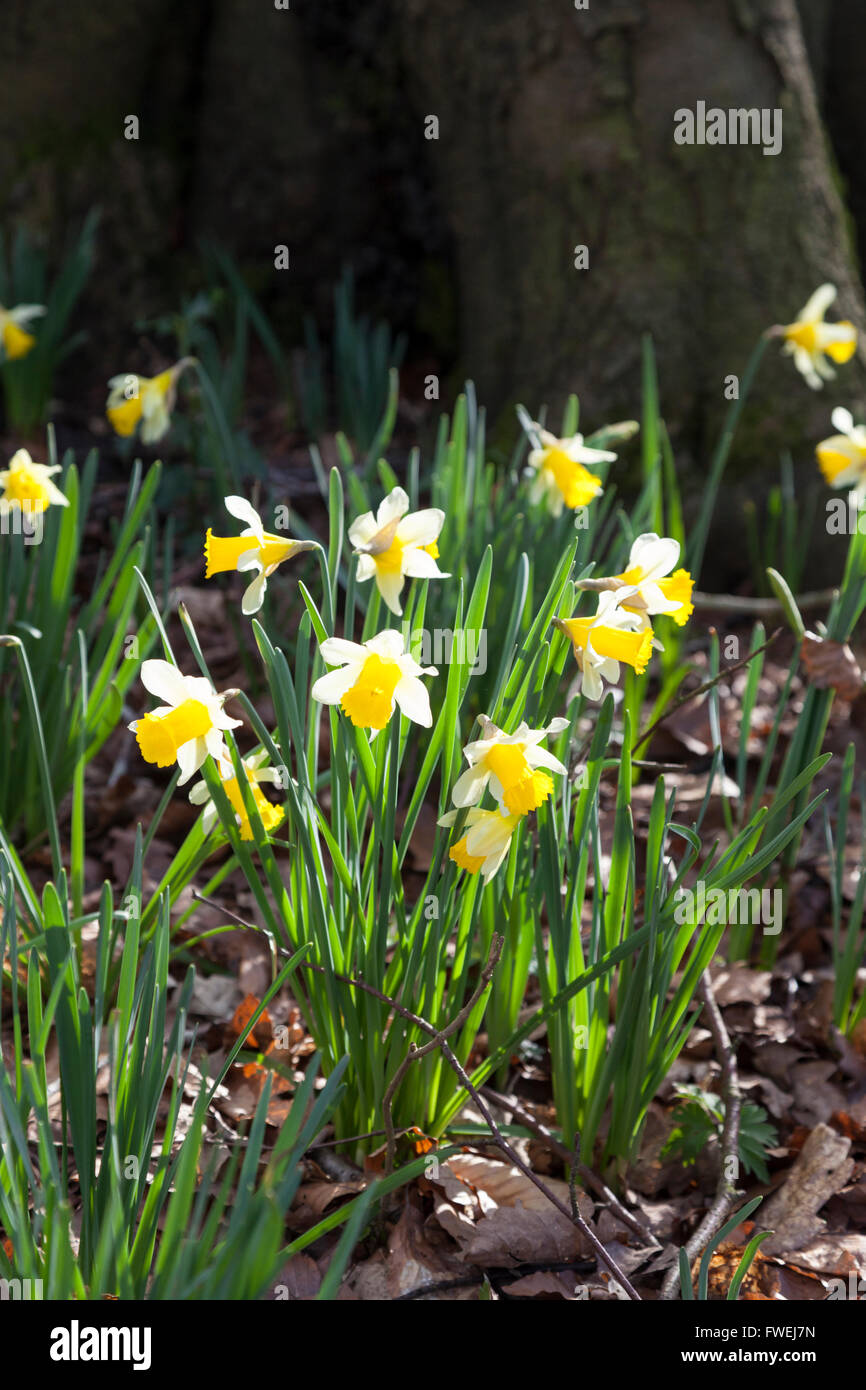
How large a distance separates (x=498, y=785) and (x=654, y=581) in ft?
1.01

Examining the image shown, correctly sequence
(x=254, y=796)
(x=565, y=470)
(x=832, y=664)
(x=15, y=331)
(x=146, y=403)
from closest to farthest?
(x=254, y=796)
(x=832, y=664)
(x=565, y=470)
(x=146, y=403)
(x=15, y=331)

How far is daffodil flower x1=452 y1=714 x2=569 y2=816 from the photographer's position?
116 centimetres

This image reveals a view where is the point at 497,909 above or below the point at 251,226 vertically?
below

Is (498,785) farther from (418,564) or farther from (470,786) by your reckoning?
(418,564)

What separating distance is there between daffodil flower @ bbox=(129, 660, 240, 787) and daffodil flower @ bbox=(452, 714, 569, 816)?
0.27 meters

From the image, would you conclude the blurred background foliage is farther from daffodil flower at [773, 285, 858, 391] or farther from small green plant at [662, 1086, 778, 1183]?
small green plant at [662, 1086, 778, 1183]

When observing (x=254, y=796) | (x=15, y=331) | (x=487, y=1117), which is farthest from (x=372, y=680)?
(x=15, y=331)

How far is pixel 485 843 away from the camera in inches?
46.8

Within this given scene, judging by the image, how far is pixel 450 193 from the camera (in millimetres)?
3215

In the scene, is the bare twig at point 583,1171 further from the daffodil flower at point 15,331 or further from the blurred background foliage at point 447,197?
the daffodil flower at point 15,331

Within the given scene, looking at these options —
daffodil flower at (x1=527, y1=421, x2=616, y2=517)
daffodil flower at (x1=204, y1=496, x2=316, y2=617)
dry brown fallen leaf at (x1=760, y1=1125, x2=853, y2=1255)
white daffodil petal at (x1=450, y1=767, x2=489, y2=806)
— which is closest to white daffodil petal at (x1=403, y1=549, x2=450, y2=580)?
daffodil flower at (x1=204, y1=496, x2=316, y2=617)

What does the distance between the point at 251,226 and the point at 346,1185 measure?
11.3 feet

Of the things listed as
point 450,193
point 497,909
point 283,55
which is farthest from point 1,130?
point 497,909
